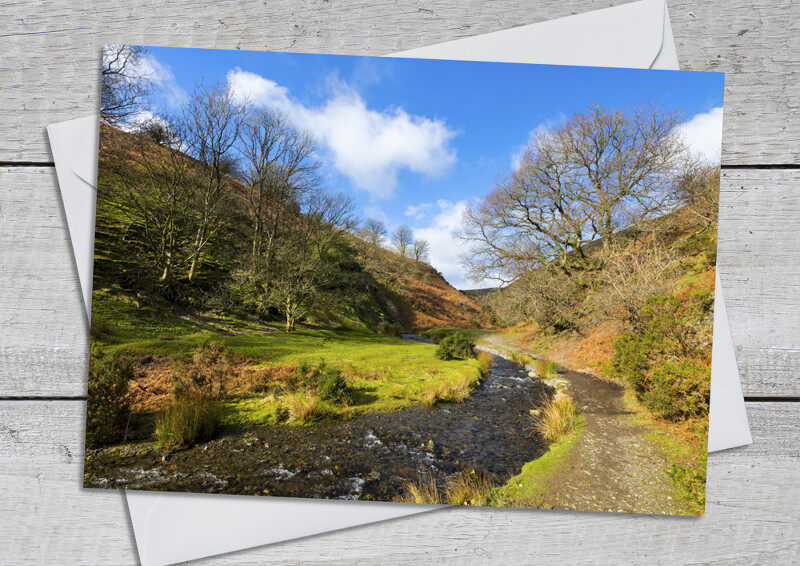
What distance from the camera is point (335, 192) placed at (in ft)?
6.70

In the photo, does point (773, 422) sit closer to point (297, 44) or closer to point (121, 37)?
point (297, 44)

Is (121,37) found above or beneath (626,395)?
above

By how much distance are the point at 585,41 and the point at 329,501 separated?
272 cm

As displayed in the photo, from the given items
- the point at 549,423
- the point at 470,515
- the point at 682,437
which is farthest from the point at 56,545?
the point at 682,437

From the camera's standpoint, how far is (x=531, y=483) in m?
1.89

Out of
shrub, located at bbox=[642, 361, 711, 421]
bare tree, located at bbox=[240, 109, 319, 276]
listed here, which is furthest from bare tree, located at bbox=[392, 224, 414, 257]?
shrub, located at bbox=[642, 361, 711, 421]

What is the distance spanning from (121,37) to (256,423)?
222cm

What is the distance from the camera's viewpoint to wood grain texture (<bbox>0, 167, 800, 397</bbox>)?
1.97 m

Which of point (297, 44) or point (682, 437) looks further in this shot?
point (297, 44)

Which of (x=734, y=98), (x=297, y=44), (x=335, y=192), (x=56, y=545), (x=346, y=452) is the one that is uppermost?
(x=297, y=44)

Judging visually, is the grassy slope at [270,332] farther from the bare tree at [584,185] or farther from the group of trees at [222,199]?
the bare tree at [584,185]

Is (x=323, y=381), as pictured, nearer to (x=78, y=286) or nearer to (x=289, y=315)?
(x=289, y=315)

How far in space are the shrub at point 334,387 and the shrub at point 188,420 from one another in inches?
21.4

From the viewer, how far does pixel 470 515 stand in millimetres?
1920
